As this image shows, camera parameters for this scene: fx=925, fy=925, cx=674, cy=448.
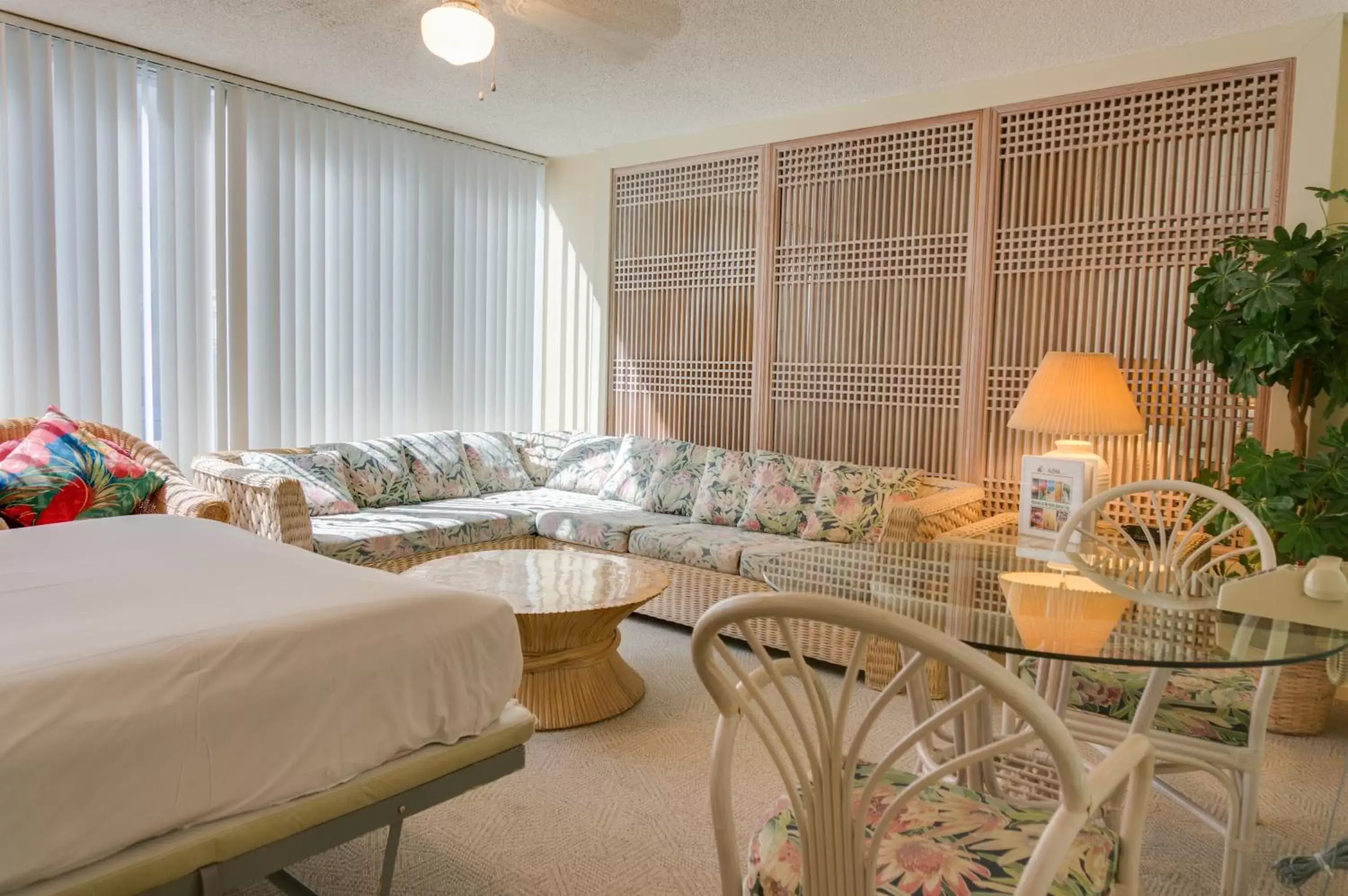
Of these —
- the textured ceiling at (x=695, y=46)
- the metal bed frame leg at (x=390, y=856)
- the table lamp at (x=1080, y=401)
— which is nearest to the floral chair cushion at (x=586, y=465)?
the textured ceiling at (x=695, y=46)

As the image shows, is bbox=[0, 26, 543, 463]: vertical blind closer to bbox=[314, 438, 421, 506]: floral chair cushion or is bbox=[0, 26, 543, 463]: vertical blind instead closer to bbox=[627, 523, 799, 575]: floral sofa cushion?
bbox=[314, 438, 421, 506]: floral chair cushion

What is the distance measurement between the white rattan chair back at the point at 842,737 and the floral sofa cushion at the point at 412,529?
9.05 feet

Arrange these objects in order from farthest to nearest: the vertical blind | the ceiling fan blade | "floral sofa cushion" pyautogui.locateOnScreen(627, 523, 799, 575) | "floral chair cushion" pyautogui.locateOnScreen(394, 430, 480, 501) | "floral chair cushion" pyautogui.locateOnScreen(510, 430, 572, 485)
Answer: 1. "floral chair cushion" pyautogui.locateOnScreen(510, 430, 572, 485)
2. "floral chair cushion" pyautogui.locateOnScreen(394, 430, 480, 501)
3. "floral sofa cushion" pyautogui.locateOnScreen(627, 523, 799, 575)
4. the vertical blind
5. the ceiling fan blade

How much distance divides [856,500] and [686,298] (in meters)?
1.69

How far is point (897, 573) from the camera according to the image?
2.10 metres

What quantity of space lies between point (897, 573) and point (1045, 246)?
7.94 feet

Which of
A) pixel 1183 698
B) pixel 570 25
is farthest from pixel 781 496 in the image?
pixel 1183 698

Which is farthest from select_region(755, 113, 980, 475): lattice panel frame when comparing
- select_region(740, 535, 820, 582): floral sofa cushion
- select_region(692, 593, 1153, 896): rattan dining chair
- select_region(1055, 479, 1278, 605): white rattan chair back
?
select_region(692, 593, 1153, 896): rattan dining chair

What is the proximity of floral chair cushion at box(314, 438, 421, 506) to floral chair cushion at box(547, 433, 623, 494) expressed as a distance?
91cm

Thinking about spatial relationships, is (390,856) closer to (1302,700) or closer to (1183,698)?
(1183,698)

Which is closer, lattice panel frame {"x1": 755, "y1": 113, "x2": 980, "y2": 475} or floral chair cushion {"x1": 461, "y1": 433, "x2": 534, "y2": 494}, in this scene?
lattice panel frame {"x1": 755, "y1": 113, "x2": 980, "y2": 475}

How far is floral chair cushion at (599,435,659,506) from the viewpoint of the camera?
16.3ft

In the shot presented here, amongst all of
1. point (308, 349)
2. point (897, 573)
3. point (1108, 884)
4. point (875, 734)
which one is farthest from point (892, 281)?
point (1108, 884)

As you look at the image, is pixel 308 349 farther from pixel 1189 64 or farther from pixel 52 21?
pixel 1189 64
